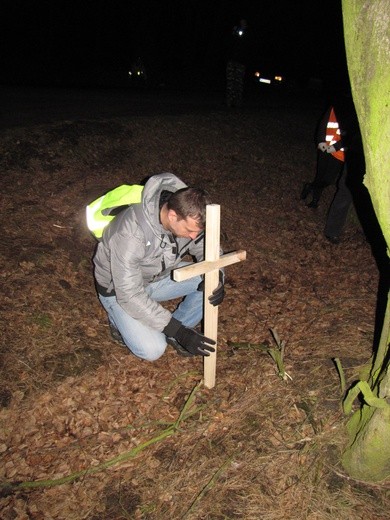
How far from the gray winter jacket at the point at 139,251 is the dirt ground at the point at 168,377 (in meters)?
0.83

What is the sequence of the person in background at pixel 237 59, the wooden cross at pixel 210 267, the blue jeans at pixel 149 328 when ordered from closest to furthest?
the wooden cross at pixel 210 267
the blue jeans at pixel 149 328
the person in background at pixel 237 59

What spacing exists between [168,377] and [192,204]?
6.06 ft

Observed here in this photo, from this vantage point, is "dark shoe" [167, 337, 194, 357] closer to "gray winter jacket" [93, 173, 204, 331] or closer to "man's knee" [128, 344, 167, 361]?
"man's knee" [128, 344, 167, 361]

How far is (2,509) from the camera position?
268cm

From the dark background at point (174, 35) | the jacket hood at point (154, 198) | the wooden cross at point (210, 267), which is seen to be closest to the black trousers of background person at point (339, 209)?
the wooden cross at point (210, 267)

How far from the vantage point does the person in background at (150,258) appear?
301 centimetres

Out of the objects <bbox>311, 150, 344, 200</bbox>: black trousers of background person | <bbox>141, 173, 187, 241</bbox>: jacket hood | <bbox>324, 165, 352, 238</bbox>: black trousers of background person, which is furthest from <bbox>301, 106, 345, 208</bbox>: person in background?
<bbox>141, 173, 187, 241</bbox>: jacket hood

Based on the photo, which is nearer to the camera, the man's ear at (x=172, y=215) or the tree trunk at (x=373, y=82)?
the tree trunk at (x=373, y=82)

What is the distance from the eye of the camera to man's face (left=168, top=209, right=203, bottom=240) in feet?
9.75

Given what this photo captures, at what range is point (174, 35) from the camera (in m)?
24.4

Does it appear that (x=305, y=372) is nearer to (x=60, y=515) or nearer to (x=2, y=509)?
(x=60, y=515)

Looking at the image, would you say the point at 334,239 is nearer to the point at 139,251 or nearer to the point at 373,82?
the point at 139,251

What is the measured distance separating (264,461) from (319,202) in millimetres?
5759

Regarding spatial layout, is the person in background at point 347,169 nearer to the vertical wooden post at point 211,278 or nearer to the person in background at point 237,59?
the vertical wooden post at point 211,278
